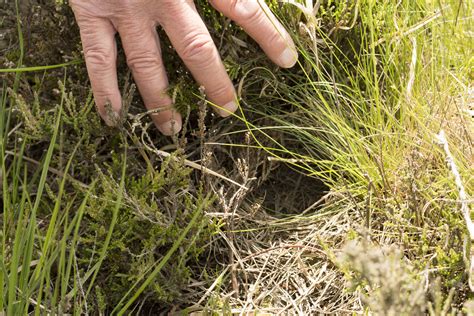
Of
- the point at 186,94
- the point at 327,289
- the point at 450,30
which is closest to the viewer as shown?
the point at 327,289

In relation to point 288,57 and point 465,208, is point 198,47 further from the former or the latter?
point 465,208

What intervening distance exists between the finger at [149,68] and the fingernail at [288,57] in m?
0.30

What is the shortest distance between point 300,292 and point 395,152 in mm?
429

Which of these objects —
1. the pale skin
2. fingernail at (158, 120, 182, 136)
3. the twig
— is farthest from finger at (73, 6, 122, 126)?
the twig

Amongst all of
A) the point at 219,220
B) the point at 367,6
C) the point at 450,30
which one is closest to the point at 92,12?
the point at 219,220

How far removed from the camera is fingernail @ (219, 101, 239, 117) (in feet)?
5.67

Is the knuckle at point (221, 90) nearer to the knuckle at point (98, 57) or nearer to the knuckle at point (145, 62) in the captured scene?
the knuckle at point (145, 62)

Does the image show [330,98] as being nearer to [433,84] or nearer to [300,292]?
[433,84]

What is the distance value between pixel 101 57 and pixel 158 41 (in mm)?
157

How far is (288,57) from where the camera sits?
5.68 feet

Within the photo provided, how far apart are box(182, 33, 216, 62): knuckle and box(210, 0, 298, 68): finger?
0.30 feet

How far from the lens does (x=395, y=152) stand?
5.62 ft

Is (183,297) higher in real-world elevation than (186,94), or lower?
lower

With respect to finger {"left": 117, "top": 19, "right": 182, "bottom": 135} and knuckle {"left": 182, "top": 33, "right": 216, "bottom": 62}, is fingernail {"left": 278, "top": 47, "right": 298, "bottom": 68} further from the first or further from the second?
finger {"left": 117, "top": 19, "right": 182, "bottom": 135}
